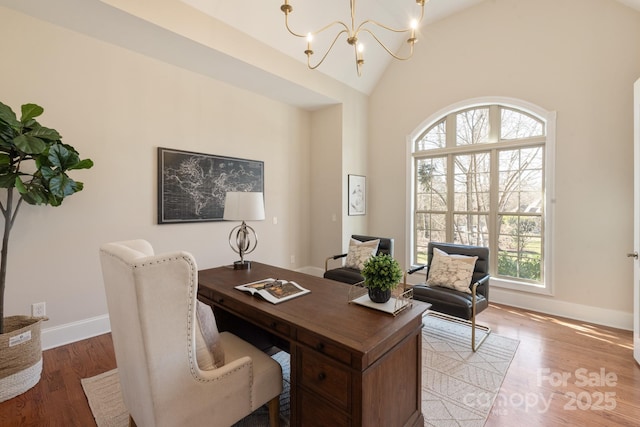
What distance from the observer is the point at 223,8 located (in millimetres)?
3039

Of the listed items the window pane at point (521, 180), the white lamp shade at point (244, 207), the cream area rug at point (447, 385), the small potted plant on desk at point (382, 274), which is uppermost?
the window pane at point (521, 180)

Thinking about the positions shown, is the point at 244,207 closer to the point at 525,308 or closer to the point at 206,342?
the point at 206,342

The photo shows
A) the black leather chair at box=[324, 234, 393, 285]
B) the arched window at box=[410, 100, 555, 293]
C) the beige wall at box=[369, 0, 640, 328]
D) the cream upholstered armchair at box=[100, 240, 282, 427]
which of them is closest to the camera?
the cream upholstered armchair at box=[100, 240, 282, 427]

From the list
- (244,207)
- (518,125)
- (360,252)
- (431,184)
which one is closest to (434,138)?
(431,184)

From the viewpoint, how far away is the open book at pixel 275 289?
1790 millimetres

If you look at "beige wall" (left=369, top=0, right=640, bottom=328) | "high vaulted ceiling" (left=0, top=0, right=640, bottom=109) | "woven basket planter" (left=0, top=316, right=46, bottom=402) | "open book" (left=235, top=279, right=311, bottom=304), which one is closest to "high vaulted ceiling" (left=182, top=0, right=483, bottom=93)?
"high vaulted ceiling" (left=0, top=0, right=640, bottom=109)

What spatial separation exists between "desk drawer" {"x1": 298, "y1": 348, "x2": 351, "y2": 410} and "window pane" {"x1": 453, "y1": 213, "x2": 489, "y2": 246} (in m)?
3.65

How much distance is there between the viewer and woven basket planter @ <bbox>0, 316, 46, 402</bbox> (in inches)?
79.7

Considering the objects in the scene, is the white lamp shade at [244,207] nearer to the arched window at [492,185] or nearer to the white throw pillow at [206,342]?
the white throw pillow at [206,342]

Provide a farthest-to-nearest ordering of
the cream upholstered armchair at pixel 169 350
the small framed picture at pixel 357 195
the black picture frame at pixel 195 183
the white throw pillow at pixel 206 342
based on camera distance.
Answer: the small framed picture at pixel 357 195 → the black picture frame at pixel 195 183 → the white throw pillow at pixel 206 342 → the cream upholstered armchair at pixel 169 350

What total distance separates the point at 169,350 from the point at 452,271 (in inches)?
107

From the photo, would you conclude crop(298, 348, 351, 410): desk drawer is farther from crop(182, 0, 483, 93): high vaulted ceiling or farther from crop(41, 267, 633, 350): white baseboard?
crop(182, 0, 483, 93): high vaulted ceiling

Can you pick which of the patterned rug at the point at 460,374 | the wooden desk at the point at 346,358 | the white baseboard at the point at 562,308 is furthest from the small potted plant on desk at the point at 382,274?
the white baseboard at the point at 562,308

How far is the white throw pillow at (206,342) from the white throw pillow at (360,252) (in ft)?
8.20
